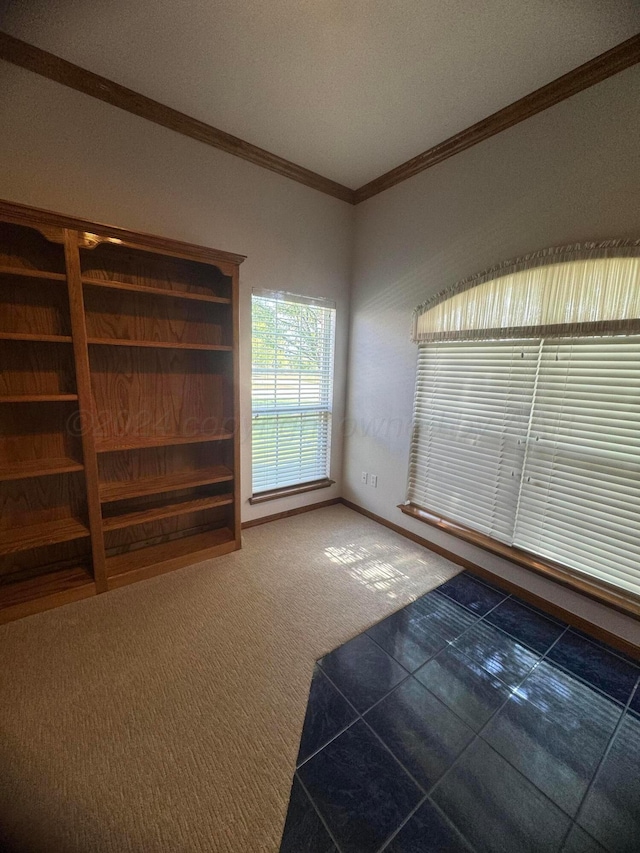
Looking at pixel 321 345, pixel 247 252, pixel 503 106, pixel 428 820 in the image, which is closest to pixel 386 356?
pixel 321 345

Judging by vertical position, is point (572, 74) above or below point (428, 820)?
above

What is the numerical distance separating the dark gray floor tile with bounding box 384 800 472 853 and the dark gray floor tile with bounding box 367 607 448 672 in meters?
0.53

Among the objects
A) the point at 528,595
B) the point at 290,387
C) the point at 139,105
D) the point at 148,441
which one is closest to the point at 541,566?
the point at 528,595

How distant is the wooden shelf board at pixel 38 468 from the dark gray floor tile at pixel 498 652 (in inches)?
90.0

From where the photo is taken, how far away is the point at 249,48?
1558mm

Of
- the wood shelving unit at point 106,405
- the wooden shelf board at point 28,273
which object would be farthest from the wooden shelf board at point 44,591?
the wooden shelf board at point 28,273

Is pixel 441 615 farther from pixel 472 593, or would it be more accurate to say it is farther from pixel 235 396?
pixel 235 396

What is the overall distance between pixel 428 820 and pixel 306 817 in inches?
15.1

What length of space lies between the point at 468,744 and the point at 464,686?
0.25 m

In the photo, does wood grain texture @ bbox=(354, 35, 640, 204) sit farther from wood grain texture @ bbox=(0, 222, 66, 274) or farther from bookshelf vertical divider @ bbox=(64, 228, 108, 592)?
wood grain texture @ bbox=(0, 222, 66, 274)

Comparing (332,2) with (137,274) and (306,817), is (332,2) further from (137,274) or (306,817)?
(306,817)

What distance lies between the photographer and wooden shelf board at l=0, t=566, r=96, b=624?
173 centimetres

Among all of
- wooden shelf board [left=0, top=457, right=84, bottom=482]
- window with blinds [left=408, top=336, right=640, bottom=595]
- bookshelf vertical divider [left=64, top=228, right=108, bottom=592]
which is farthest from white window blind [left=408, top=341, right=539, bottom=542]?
wooden shelf board [left=0, top=457, right=84, bottom=482]

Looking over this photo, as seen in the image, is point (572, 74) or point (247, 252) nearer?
point (572, 74)
